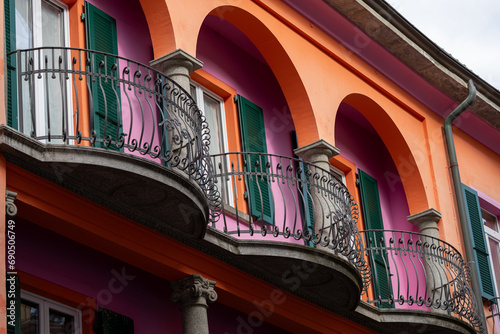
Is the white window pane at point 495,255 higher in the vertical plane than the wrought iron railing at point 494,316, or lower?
higher

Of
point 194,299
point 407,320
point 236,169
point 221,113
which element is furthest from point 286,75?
point 194,299

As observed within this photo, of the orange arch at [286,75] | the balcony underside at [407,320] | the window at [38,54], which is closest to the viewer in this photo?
the window at [38,54]

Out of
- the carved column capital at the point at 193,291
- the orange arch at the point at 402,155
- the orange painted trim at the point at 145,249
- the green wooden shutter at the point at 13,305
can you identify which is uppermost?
the orange arch at the point at 402,155

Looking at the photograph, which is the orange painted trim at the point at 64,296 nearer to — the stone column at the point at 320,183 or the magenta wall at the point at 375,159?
the stone column at the point at 320,183

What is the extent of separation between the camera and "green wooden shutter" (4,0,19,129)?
10484 mm

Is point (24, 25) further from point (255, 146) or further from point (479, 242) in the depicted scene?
point (479, 242)

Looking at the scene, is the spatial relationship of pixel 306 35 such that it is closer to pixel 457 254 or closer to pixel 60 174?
Result: pixel 457 254

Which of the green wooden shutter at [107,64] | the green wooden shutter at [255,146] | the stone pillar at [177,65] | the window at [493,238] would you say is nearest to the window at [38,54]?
the green wooden shutter at [107,64]

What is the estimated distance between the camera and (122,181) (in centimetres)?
1045

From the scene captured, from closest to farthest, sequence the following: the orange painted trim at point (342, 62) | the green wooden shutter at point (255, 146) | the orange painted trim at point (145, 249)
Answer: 1. the orange painted trim at point (145, 249)
2. the green wooden shutter at point (255, 146)
3. the orange painted trim at point (342, 62)

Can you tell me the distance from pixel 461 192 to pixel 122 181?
7.96 metres

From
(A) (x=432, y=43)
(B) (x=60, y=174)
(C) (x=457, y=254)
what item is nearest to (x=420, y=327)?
(C) (x=457, y=254)

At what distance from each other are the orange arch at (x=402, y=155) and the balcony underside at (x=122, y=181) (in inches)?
220

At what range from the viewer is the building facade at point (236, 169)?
10.5 m
